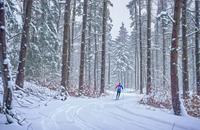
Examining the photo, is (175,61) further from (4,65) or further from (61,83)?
(61,83)

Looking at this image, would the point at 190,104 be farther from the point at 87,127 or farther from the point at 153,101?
the point at 87,127

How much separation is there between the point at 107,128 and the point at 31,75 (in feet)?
46.1

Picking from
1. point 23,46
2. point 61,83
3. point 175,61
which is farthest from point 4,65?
point 61,83

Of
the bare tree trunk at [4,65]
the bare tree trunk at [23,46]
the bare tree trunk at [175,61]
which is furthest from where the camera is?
the bare tree trunk at [23,46]

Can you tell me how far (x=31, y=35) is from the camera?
66.5 feet

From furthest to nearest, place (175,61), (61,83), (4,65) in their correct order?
(61,83), (175,61), (4,65)

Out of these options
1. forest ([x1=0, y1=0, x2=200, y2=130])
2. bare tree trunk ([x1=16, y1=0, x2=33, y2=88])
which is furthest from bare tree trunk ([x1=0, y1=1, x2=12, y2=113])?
bare tree trunk ([x1=16, y1=0, x2=33, y2=88])

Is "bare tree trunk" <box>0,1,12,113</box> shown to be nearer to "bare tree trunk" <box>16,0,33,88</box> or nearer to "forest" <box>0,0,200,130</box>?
"forest" <box>0,0,200,130</box>

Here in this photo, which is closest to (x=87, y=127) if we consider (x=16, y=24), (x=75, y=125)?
(x=75, y=125)

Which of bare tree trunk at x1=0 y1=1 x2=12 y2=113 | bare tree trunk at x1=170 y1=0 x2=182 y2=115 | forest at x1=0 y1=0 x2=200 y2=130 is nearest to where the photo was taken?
bare tree trunk at x1=0 y1=1 x2=12 y2=113

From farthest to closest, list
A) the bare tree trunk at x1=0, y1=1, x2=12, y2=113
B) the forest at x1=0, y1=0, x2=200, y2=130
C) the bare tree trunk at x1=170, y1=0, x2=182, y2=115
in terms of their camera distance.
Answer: the bare tree trunk at x1=170, y1=0, x2=182, y2=115, the forest at x1=0, y1=0, x2=200, y2=130, the bare tree trunk at x1=0, y1=1, x2=12, y2=113

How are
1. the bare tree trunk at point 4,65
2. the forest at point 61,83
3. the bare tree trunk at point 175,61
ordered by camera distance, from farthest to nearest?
the bare tree trunk at point 175,61 → the forest at point 61,83 → the bare tree trunk at point 4,65

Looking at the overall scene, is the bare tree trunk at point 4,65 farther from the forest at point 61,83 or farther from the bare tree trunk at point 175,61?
the bare tree trunk at point 175,61

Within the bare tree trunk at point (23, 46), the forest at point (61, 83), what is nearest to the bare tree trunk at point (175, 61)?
the forest at point (61, 83)
